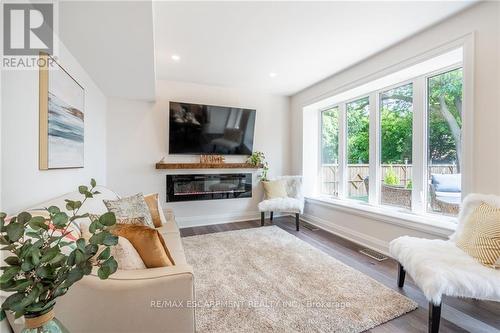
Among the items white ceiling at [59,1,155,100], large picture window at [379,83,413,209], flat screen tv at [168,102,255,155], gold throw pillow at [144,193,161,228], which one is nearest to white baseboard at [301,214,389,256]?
large picture window at [379,83,413,209]

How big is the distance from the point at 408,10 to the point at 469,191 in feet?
5.67

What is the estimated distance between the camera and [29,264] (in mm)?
619

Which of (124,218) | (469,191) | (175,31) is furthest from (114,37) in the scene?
(469,191)

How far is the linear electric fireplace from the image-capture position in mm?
3957

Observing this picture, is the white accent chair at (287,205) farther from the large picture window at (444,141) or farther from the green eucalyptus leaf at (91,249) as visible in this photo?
the green eucalyptus leaf at (91,249)

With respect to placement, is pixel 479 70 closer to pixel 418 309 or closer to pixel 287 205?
pixel 418 309

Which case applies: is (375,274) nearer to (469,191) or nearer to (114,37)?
(469,191)

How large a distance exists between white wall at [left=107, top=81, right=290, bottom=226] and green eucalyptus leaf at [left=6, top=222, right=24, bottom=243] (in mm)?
3357

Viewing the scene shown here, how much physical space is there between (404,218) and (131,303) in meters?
2.77

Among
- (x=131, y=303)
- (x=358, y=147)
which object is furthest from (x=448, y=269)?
(x=358, y=147)

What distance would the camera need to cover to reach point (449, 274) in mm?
1454

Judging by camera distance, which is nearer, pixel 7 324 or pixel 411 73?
pixel 7 324

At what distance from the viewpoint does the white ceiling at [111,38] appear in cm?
155

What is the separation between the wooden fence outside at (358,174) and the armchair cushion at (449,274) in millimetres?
1164
